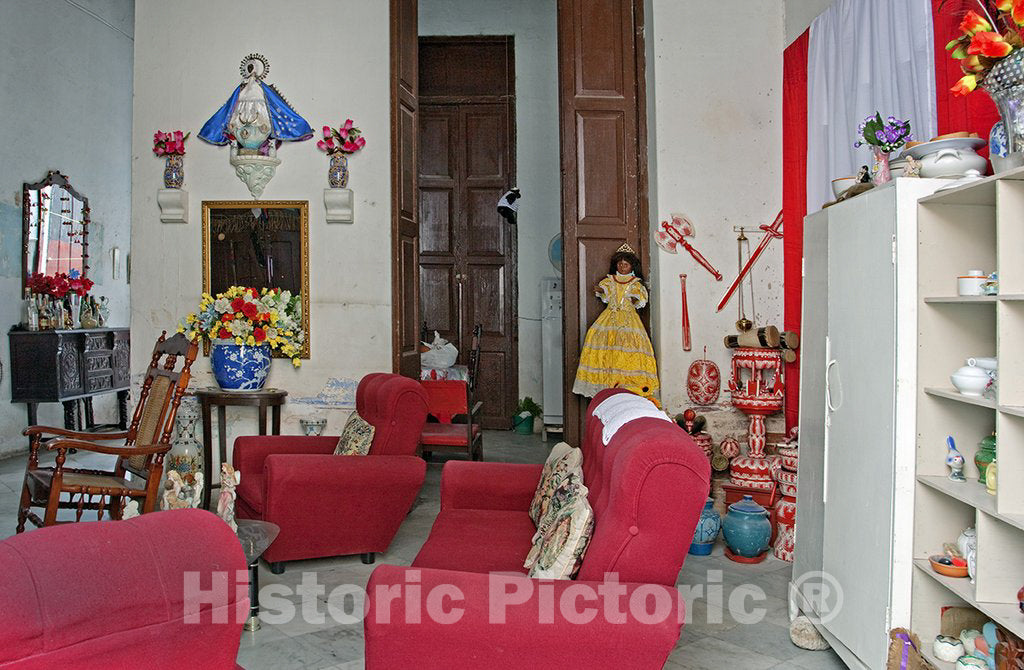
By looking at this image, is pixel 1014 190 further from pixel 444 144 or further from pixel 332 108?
pixel 444 144

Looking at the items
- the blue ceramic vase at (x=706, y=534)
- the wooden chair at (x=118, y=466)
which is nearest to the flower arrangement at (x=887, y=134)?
the blue ceramic vase at (x=706, y=534)

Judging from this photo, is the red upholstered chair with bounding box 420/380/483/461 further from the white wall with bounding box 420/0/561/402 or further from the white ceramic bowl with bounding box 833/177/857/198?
the white ceramic bowl with bounding box 833/177/857/198

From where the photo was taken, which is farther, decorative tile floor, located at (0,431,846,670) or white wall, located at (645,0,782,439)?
white wall, located at (645,0,782,439)

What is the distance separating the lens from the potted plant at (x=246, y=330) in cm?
547

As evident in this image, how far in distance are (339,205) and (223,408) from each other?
5.04 ft

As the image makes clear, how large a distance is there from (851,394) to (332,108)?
13.5 ft

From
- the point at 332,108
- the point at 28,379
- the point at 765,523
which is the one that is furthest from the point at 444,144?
the point at 765,523

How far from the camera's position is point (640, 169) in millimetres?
5953

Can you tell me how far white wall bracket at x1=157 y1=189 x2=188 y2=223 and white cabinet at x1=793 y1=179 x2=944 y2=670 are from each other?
164 inches

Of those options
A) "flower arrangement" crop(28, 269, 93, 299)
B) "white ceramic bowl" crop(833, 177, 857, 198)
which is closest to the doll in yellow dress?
"white ceramic bowl" crop(833, 177, 857, 198)

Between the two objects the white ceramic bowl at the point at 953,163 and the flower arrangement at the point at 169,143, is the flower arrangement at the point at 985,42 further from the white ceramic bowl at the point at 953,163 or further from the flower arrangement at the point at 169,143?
the flower arrangement at the point at 169,143

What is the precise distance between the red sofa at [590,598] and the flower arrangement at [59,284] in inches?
260

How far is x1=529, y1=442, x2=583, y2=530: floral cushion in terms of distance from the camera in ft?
10.5

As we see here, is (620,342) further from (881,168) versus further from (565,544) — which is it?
(565,544)
